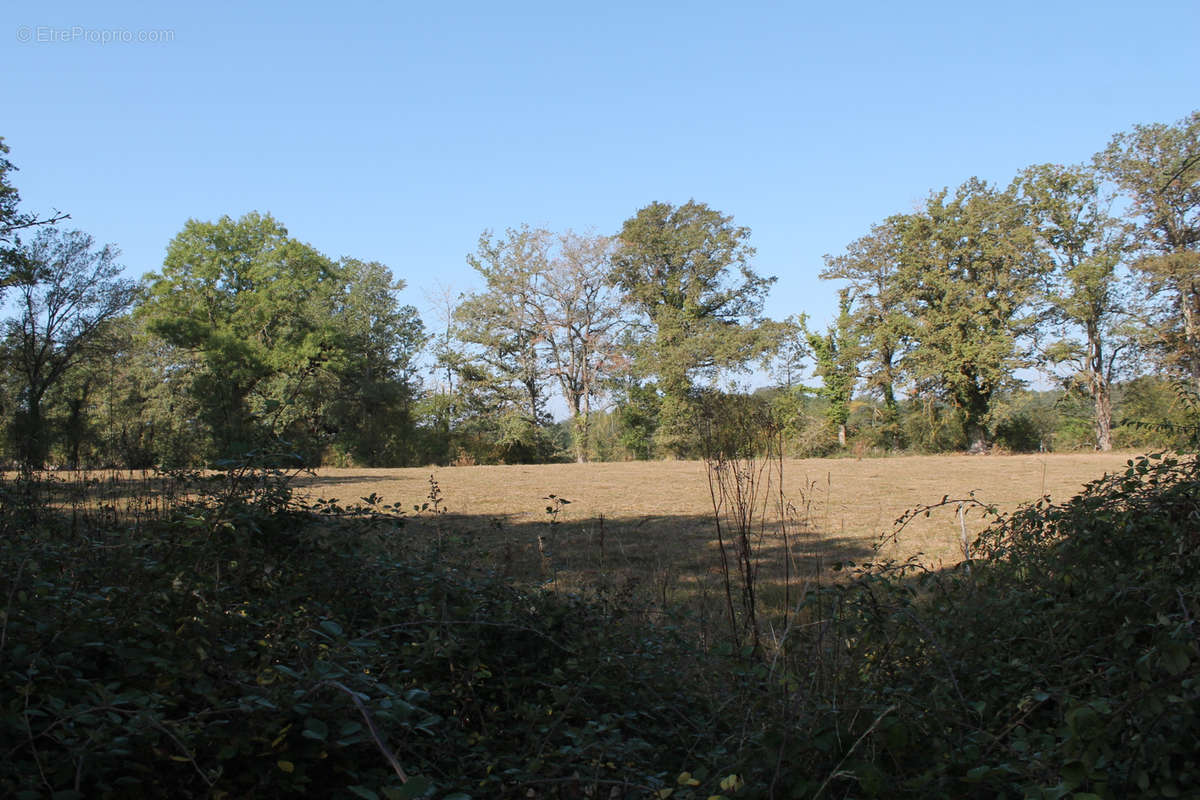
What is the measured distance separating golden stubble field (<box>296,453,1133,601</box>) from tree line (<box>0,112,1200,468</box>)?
14.7m

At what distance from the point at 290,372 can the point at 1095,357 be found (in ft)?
135

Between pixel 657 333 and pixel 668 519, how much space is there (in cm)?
3371

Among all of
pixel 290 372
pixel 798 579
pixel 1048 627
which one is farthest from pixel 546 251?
pixel 1048 627

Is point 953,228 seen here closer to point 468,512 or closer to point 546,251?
point 546,251

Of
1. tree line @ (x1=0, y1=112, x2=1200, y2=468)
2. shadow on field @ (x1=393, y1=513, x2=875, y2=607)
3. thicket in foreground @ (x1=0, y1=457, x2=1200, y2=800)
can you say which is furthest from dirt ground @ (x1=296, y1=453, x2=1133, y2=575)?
tree line @ (x1=0, y1=112, x2=1200, y2=468)

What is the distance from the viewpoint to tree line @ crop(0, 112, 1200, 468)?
33.8 m

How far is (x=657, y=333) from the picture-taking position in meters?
43.9

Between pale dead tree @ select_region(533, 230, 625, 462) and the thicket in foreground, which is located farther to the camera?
pale dead tree @ select_region(533, 230, 625, 462)

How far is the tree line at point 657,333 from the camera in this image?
33.8 metres

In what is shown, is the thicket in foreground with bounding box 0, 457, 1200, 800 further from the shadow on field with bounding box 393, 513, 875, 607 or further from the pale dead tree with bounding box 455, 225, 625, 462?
the pale dead tree with bounding box 455, 225, 625, 462

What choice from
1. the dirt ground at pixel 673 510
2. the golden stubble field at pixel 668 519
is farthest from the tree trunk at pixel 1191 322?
the golden stubble field at pixel 668 519

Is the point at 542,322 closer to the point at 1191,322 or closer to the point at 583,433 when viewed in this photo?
the point at 583,433

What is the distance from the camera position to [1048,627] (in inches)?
112

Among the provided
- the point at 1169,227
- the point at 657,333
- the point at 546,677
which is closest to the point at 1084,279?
the point at 1169,227
